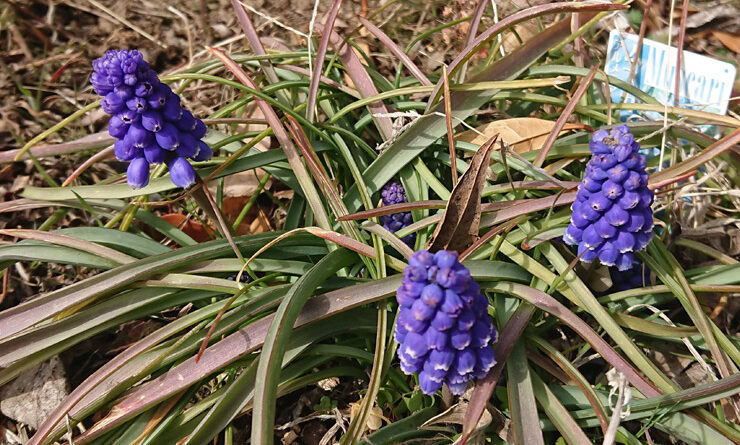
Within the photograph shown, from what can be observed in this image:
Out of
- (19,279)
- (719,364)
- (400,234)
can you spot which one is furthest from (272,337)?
(19,279)

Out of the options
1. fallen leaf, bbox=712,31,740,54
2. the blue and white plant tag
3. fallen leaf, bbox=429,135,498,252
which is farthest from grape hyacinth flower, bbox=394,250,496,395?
fallen leaf, bbox=712,31,740,54

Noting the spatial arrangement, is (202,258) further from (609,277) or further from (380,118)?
(609,277)

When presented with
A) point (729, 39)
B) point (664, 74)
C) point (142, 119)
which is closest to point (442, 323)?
point (142, 119)

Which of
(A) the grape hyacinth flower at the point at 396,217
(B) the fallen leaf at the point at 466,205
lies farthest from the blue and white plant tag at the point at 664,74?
(B) the fallen leaf at the point at 466,205

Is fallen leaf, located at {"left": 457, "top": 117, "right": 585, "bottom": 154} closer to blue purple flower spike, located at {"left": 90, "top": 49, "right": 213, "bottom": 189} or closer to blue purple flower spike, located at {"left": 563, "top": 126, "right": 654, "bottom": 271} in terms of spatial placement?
blue purple flower spike, located at {"left": 563, "top": 126, "right": 654, "bottom": 271}

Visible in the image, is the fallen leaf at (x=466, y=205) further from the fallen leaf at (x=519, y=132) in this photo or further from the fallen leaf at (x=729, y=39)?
the fallen leaf at (x=729, y=39)
